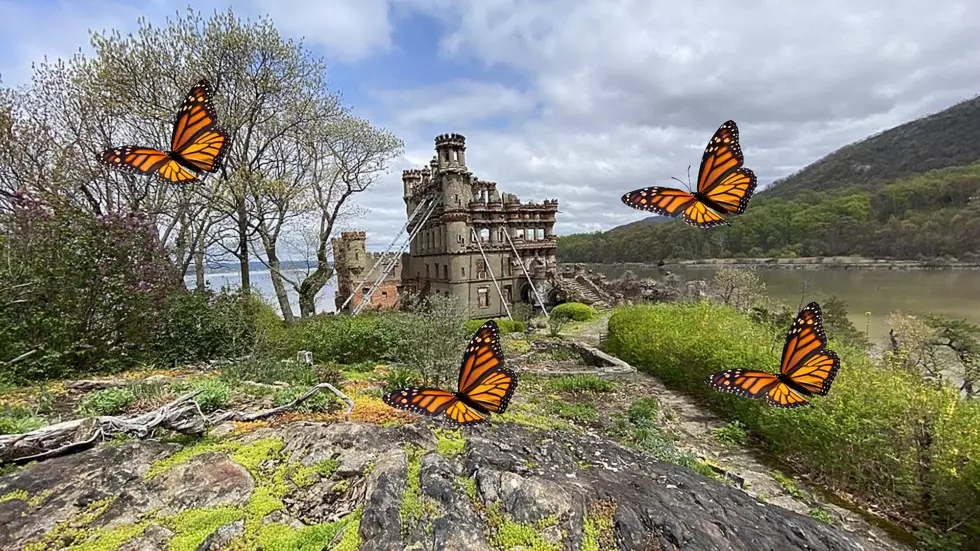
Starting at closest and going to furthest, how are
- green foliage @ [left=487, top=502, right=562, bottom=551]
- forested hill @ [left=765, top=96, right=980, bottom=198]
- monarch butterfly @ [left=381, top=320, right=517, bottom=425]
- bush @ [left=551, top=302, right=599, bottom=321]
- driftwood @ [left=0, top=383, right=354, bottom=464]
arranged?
green foliage @ [left=487, top=502, right=562, bottom=551] < monarch butterfly @ [left=381, top=320, right=517, bottom=425] < driftwood @ [left=0, top=383, right=354, bottom=464] < bush @ [left=551, top=302, right=599, bottom=321] < forested hill @ [left=765, top=96, right=980, bottom=198]

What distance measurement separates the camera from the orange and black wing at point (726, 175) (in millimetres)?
2842

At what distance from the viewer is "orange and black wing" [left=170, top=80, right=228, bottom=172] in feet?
9.05

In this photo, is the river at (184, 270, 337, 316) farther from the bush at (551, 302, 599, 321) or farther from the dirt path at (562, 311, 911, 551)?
the bush at (551, 302, 599, 321)

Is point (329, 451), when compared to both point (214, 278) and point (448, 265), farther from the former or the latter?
point (448, 265)

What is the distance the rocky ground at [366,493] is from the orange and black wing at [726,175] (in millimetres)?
2689

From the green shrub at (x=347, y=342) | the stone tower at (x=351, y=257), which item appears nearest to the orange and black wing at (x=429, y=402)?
the green shrub at (x=347, y=342)

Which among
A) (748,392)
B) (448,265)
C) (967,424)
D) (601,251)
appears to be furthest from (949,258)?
(748,392)

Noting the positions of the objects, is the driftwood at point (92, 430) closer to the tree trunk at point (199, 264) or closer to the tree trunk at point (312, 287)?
the tree trunk at point (199, 264)

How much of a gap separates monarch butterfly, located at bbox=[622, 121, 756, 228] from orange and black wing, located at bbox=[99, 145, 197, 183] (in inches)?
112

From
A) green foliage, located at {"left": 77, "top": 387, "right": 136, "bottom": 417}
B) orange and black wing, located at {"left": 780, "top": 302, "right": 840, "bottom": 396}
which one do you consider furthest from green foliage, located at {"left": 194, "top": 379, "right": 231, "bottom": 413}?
orange and black wing, located at {"left": 780, "top": 302, "right": 840, "bottom": 396}

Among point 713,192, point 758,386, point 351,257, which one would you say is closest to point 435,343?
point 758,386

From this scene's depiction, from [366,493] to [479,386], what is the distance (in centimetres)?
130

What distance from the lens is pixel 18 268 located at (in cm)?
889

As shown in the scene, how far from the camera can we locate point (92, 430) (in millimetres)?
4602
